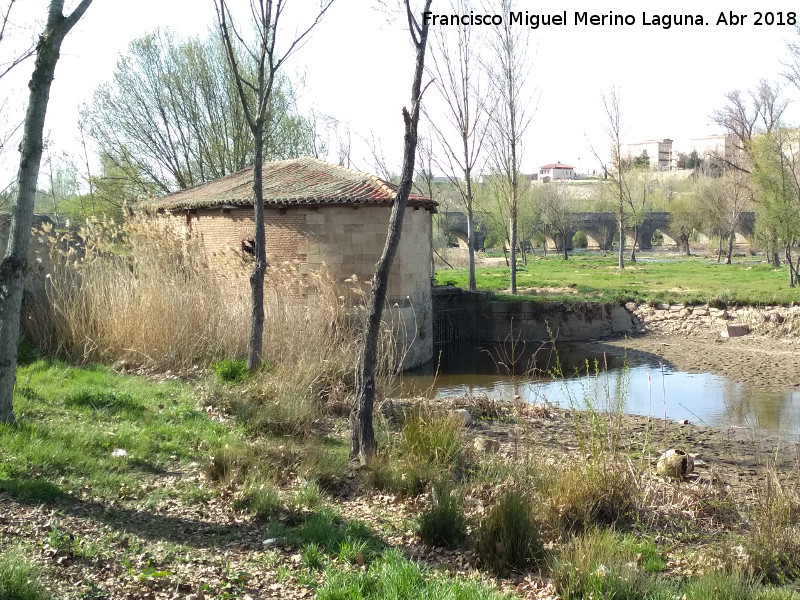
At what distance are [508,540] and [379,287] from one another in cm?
281

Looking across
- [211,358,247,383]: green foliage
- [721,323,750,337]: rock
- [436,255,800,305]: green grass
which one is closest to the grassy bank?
[211,358,247,383]: green foliage

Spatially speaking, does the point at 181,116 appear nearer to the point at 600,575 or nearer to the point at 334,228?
the point at 334,228

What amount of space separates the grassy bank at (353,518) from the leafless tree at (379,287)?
322mm

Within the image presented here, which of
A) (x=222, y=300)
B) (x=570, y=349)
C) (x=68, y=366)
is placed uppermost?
(x=222, y=300)

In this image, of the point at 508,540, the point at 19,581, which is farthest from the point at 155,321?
the point at 508,540

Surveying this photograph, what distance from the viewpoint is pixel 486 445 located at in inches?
292

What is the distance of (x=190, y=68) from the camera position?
2698cm

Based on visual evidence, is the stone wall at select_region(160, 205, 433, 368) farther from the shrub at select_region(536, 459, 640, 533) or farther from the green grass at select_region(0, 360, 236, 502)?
the shrub at select_region(536, 459, 640, 533)

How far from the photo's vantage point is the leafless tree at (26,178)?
19.1 ft

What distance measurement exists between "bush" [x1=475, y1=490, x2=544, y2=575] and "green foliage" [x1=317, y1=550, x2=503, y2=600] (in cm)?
35

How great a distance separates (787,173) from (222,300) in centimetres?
2437

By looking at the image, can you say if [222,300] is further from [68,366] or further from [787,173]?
[787,173]

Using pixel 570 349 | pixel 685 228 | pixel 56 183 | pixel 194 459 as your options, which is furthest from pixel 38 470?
pixel 685 228

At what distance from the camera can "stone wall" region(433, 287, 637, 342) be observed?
22.1 m
